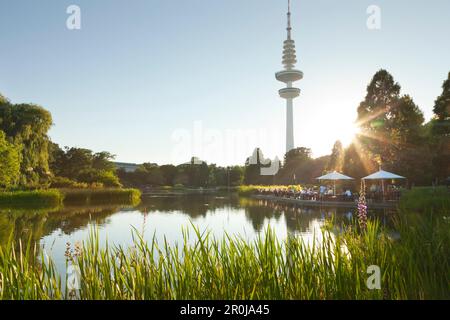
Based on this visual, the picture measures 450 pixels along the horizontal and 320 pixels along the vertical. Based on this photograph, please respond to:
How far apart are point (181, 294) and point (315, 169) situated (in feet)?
164

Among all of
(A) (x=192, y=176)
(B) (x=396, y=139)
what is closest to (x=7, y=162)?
(B) (x=396, y=139)

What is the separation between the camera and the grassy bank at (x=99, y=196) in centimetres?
2761

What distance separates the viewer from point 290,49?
98812mm

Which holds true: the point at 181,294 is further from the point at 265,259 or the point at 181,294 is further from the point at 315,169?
the point at 315,169

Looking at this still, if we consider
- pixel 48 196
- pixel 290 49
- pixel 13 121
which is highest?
pixel 290 49

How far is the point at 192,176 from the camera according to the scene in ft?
221

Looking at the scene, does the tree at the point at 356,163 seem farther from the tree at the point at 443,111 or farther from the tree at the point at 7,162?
the tree at the point at 7,162

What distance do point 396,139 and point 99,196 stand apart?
24998 millimetres

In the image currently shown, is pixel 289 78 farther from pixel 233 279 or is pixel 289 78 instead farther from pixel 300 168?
pixel 233 279


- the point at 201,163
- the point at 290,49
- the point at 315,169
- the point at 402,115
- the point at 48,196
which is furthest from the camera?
the point at 290,49

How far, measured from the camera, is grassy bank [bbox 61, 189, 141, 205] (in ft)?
90.6

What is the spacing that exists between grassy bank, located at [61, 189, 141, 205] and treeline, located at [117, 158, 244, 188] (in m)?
32.6

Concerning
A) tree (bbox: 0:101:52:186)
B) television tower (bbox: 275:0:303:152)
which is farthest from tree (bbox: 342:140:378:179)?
television tower (bbox: 275:0:303:152)
